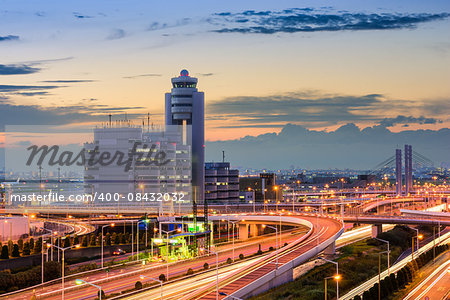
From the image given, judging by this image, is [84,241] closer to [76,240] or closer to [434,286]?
[76,240]

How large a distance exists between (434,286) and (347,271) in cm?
1346

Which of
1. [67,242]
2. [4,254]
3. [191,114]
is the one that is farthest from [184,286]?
[191,114]

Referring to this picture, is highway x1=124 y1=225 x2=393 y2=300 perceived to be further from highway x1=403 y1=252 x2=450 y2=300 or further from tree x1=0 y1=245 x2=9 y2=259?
tree x1=0 y1=245 x2=9 y2=259

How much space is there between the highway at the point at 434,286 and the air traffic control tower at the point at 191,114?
92.1 meters

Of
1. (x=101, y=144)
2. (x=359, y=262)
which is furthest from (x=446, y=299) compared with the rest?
(x=101, y=144)

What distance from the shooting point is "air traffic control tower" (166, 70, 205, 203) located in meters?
157

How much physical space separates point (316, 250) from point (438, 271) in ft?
44.7

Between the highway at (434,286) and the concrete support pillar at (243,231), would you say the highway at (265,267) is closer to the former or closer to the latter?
the highway at (434,286)

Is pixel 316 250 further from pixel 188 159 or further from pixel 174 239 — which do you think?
pixel 188 159

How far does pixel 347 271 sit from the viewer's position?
231ft

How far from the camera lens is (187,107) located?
165375 millimetres

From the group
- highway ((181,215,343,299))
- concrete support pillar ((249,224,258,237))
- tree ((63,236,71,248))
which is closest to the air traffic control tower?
concrete support pillar ((249,224,258,237))

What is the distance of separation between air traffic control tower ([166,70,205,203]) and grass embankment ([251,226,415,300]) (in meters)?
61.3

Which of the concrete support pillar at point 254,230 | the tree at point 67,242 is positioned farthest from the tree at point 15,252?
the concrete support pillar at point 254,230
